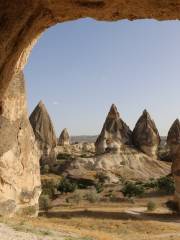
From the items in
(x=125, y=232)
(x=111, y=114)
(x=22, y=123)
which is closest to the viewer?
(x=22, y=123)

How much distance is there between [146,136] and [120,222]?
26.1m

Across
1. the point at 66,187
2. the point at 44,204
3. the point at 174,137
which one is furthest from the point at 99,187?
the point at 174,137

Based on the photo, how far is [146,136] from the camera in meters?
41.6

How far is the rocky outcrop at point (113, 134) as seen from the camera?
134ft

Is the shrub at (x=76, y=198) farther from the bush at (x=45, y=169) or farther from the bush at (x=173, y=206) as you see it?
the bush at (x=45, y=169)

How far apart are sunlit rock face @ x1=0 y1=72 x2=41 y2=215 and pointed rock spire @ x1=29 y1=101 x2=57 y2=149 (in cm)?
2651

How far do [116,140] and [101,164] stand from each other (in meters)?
6.10

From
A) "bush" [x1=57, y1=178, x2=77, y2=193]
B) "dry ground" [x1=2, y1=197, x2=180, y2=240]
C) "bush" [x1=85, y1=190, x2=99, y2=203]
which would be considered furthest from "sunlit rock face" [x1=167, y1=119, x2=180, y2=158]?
"dry ground" [x1=2, y1=197, x2=180, y2=240]

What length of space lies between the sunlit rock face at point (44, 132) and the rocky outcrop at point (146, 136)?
898cm

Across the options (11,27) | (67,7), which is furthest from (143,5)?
(11,27)

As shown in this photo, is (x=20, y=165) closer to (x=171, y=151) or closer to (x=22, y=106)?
(x=22, y=106)

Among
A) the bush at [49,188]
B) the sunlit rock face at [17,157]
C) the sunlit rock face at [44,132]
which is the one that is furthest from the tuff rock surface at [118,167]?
the sunlit rock face at [17,157]

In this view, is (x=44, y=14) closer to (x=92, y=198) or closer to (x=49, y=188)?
(x=92, y=198)

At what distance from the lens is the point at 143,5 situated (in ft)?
19.6
